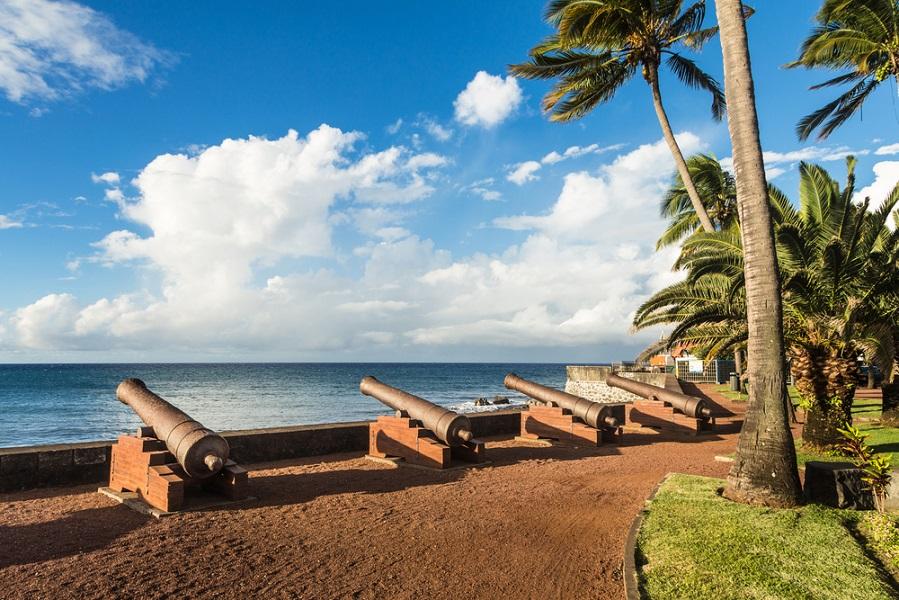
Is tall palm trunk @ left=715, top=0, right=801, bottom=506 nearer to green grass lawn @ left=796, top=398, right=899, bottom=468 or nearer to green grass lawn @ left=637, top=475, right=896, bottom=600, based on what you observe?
green grass lawn @ left=637, top=475, right=896, bottom=600

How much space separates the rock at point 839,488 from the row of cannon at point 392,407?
5116 millimetres

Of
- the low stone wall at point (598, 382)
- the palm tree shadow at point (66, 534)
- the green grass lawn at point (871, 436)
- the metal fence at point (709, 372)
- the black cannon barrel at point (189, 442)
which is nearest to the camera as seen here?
the palm tree shadow at point (66, 534)

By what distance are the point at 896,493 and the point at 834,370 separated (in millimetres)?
4233

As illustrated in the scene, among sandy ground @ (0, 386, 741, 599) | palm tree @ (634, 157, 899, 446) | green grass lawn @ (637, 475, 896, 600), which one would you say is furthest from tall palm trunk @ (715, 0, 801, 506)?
palm tree @ (634, 157, 899, 446)

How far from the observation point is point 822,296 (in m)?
10.2

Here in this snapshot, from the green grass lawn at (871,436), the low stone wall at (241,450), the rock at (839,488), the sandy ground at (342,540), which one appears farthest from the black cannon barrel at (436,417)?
the green grass lawn at (871,436)

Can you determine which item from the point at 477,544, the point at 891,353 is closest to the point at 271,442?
the point at 477,544

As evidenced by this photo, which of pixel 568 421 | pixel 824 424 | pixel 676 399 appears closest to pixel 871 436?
pixel 824 424

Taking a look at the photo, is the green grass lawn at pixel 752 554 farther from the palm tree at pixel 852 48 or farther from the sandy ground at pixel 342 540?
the palm tree at pixel 852 48

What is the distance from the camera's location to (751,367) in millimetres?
7262

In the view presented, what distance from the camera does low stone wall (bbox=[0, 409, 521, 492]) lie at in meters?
7.65

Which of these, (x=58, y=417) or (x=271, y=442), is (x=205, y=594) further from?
(x=58, y=417)

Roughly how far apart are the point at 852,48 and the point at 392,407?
540 inches

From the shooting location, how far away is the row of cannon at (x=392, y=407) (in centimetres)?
688
